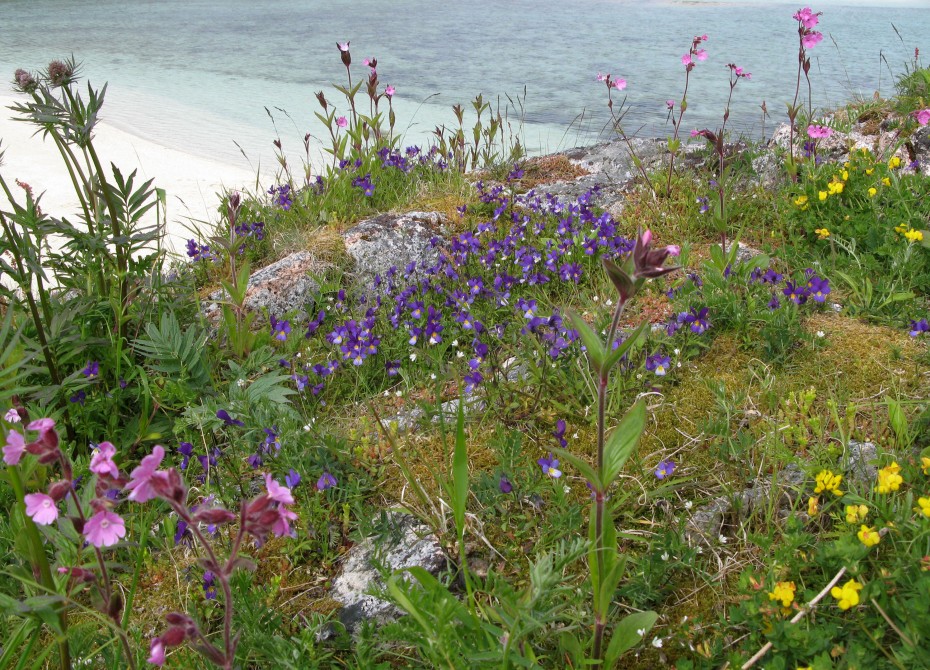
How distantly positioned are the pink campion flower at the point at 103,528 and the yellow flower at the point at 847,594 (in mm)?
1540

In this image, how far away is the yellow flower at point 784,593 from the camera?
1707 millimetres

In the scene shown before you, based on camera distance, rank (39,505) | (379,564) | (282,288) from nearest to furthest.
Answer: (39,505) < (379,564) < (282,288)

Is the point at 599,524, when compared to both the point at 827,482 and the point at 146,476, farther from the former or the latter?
→ the point at 146,476

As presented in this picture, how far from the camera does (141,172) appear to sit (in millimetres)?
6805

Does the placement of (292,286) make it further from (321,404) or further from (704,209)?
(704,209)

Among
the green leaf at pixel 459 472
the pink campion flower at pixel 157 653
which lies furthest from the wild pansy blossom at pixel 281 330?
the pink campion flower at pixel 157 653

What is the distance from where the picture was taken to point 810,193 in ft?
12.5

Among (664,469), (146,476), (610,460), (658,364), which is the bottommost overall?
(664,469)

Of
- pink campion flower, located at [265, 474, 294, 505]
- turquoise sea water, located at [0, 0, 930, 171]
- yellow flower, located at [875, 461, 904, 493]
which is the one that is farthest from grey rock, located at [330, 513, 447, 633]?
turquoise sea water, located at [0, 0, 930, 171]

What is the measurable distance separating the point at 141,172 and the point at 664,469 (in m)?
6.21

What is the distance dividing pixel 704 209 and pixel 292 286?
2.37m

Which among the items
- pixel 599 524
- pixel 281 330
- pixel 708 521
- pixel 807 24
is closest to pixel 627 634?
pixel 599 524

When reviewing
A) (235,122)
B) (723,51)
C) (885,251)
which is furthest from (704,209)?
(723,51)

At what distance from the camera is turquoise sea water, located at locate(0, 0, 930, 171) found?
847 cm
